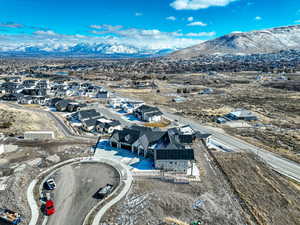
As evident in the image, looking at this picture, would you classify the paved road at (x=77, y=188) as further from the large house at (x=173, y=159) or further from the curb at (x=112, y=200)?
the large house at (x=173, y=159)

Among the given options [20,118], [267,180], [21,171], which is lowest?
[267,180]

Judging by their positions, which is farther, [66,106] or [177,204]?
[66,106]

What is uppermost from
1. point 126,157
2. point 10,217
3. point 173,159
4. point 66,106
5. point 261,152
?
point 66,106

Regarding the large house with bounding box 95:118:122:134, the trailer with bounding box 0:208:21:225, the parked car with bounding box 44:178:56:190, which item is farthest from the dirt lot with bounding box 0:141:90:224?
the large house with bounding box 95:118:122:134

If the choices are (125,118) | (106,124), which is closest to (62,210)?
(106,124)

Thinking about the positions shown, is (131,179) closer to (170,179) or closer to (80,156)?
(170,179)

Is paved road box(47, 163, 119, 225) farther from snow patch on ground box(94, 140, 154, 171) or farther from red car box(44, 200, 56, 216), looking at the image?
snow patch on ground box(94, 140, 154, 171)

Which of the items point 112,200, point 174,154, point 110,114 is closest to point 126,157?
point 174,154

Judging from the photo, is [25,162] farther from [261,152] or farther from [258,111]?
[258,111]
